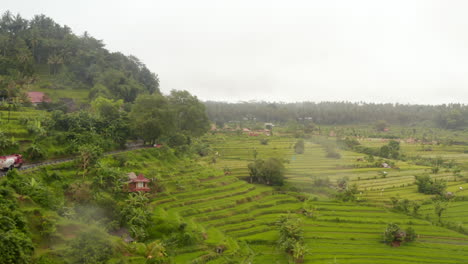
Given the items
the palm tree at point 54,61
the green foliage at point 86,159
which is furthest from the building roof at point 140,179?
the palm tree at point 54,61

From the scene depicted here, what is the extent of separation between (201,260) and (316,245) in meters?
12.8

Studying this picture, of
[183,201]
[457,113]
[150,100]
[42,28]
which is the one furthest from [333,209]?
[457,113]

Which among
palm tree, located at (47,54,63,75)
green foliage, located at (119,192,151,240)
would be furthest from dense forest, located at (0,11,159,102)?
green foliage, located at (119,192,151,240)

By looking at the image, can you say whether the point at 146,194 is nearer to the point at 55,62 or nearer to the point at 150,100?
the point at 150,100

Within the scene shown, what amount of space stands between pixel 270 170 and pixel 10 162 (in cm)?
3293

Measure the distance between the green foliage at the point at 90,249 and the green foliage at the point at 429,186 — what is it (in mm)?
43768

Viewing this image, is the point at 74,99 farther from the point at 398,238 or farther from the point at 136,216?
the point at 398,238

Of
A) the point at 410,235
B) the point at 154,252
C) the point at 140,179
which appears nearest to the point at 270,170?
the point at 410,235

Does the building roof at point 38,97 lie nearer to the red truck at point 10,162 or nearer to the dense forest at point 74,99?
the dense forest at point 74,99

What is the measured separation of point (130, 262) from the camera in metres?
23.0

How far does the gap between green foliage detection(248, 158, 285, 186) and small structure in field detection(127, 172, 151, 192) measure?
1954cm

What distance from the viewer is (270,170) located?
48.9 metres

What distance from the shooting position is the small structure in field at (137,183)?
3416cm

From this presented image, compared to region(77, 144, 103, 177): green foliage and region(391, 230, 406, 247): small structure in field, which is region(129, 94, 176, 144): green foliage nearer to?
region(77, 144, 103, 177): green foliage
